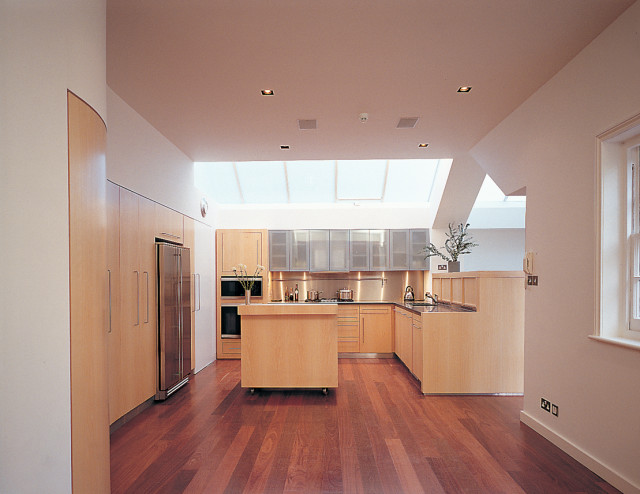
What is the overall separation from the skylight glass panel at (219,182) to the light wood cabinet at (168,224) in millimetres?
2209

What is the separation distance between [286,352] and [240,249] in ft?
8.99

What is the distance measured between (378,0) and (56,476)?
2727 millimetres

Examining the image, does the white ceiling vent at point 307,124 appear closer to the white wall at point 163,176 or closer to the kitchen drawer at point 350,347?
the white wall at point 163,176

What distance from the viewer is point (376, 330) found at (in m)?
7.18

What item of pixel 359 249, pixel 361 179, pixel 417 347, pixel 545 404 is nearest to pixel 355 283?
pixel 359 249

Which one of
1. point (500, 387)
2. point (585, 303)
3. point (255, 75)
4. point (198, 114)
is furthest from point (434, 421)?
point (198, 114)

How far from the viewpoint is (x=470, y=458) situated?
3.10 metres

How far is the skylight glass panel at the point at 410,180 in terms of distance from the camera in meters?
7.38

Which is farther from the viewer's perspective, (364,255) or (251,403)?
(364,255)

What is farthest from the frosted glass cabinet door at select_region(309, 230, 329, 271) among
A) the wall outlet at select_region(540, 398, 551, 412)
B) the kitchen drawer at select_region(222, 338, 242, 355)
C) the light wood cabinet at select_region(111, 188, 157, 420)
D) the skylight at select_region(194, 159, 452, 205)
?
the wall outlet at select_region(540, 398, 551, 412)

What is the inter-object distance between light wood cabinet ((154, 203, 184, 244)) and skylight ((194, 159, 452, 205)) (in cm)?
204

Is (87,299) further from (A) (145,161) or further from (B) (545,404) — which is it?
(B) (545,404)

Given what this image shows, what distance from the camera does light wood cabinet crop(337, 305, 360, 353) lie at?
A: 7.17m

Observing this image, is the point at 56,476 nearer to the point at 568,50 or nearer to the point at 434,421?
the point at 434,421
